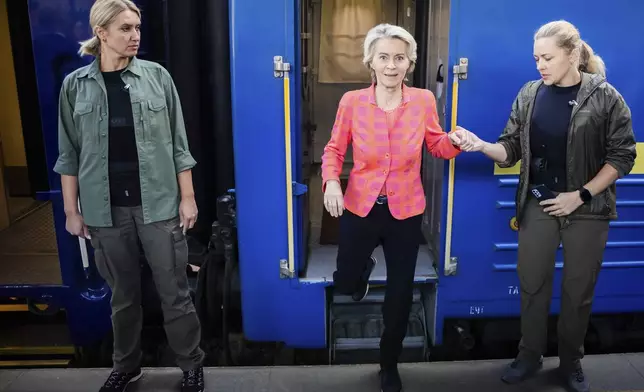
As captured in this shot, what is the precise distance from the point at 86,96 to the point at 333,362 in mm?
1804

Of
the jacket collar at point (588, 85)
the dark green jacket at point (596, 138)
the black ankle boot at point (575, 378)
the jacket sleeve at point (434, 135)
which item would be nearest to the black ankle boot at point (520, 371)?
the black ankle boot at point (575, 378)

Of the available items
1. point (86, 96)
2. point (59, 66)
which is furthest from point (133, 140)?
point (59, 66)

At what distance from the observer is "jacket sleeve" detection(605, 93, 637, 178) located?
2207mm

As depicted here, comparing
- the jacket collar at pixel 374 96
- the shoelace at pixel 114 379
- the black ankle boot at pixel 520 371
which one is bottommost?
the black ankle boot at pixel 520 371

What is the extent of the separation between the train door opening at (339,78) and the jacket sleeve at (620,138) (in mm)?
Answer: 822

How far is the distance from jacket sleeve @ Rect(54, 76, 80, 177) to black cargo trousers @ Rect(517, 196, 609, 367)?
189 centimetres

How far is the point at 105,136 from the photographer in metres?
2.13

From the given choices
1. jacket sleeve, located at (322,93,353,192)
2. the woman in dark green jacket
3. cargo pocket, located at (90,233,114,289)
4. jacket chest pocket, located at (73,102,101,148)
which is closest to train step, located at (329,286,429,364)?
the woman in dark green jacket

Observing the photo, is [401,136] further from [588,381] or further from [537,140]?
[588,381]

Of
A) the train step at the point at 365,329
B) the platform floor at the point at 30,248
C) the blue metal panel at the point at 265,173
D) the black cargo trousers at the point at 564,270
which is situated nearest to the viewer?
the black cargo trousers at the point at 564,270

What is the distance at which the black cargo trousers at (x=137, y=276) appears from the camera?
2.26 m

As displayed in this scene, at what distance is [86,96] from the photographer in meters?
2.13

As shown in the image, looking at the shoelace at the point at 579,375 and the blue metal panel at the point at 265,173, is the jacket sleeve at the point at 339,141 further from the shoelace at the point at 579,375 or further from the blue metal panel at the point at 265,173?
the shoelace at the point at 579,375

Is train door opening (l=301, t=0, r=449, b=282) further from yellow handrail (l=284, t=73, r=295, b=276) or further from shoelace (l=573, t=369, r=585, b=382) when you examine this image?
shoelace (l=573, t=369, r=585, b=382)
